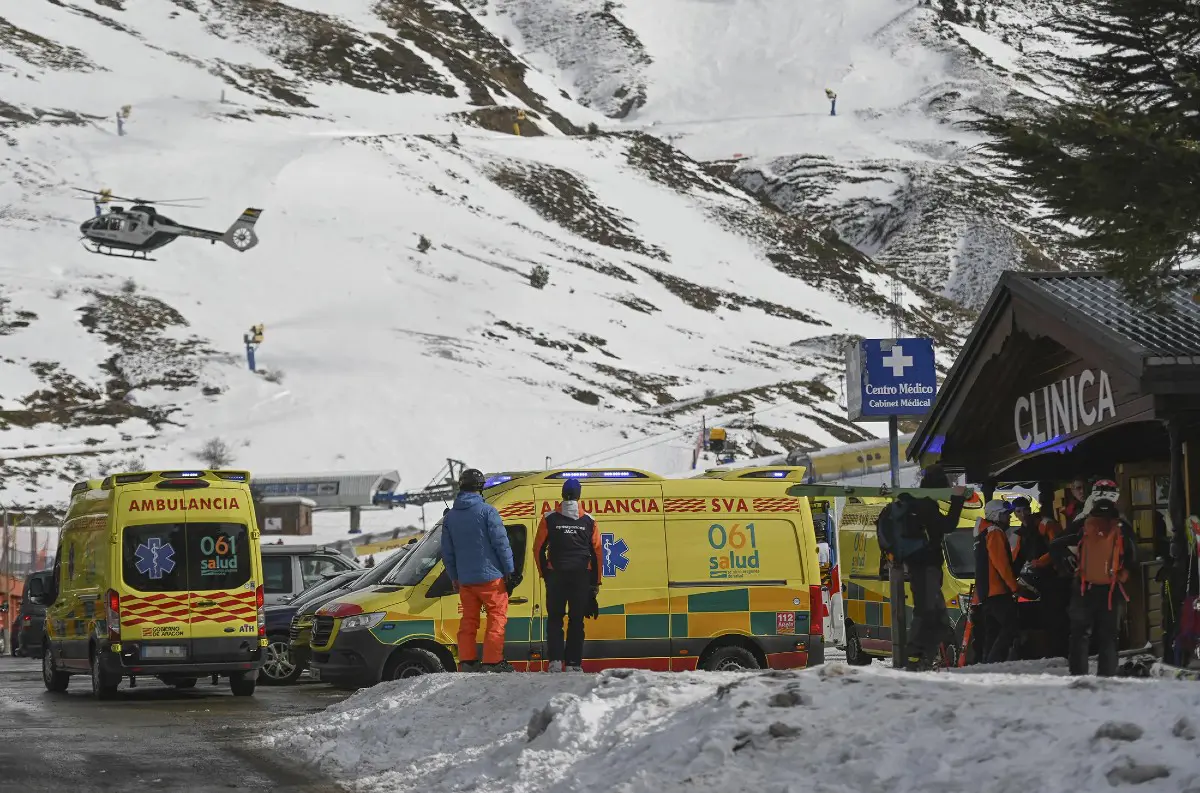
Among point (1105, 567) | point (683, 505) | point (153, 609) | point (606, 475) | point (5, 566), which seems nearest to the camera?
point (1105, 567)

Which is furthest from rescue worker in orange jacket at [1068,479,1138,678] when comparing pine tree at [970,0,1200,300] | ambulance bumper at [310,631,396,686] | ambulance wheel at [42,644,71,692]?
ambulance wheel at [42,644,71,692]

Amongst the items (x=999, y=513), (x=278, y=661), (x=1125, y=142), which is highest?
(x=1125, y=142)

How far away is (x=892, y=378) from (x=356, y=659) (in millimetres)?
17751

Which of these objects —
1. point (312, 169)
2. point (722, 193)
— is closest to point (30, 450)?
point (312, 169)

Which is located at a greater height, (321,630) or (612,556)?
(612,556)

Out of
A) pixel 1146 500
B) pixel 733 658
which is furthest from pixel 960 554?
pixel 733 658

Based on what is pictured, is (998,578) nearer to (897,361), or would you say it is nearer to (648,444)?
(897,361)

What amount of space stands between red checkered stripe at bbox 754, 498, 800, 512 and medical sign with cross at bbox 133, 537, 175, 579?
6054 mm

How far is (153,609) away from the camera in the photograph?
17.7 meters

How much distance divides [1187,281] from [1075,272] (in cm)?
413

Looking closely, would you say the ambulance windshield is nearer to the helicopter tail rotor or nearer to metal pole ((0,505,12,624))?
metal pole ((0,505,12,624))

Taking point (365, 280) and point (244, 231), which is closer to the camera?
point (244, 231)

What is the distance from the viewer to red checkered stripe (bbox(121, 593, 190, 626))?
17.6 m

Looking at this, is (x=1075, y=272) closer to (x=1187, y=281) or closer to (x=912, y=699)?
(x=1187, y=281)
